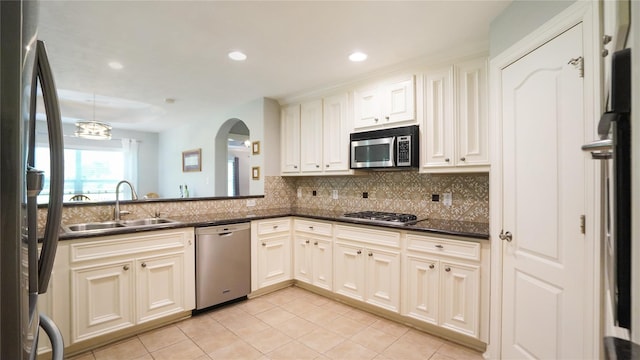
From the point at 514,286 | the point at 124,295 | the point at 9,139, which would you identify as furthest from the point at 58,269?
the point at 514,286

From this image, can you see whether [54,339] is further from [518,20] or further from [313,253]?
[313,253]

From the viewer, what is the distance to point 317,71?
305 cm

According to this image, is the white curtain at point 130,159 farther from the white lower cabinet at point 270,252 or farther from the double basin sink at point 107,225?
the white lower cabinet at point 270,252

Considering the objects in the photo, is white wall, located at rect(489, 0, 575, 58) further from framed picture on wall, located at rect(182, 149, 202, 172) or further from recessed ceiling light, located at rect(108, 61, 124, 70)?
framed picture on wall, located at rect(182, 149, 202, 172)

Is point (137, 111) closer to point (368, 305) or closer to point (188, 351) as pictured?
point (188, 351)

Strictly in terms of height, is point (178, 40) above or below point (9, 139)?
above

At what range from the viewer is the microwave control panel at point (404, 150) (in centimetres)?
271

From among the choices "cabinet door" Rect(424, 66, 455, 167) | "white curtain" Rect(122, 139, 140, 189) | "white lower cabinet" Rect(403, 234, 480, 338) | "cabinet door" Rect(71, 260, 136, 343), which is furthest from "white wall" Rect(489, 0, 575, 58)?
"white curtain" Rect(122, 139, 140, 189)

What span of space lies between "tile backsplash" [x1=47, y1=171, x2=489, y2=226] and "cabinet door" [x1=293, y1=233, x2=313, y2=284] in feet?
2.14

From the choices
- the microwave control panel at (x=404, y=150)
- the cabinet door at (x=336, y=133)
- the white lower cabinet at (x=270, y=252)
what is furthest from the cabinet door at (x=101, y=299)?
the microwave control panel at (x=404, y=150)

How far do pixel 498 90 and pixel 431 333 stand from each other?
6.51ft

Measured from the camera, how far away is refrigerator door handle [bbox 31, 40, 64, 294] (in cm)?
68

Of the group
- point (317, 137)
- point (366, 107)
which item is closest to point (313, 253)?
point (317, 137)

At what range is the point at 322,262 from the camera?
3.24 metres
